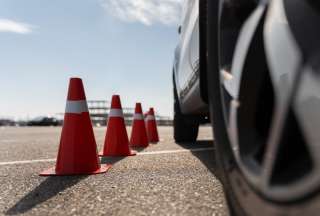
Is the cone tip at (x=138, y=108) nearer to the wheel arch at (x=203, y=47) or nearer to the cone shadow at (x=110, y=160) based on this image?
the cone shadow at (x=110, y=160)

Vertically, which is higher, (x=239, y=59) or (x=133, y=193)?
(x=239, y=59)

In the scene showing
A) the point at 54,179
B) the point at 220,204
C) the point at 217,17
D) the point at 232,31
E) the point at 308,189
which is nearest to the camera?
the point at 308,189

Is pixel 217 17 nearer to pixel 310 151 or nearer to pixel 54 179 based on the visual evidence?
pixel 310 151

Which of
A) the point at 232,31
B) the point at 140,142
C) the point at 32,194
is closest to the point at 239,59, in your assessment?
the point at 232,31

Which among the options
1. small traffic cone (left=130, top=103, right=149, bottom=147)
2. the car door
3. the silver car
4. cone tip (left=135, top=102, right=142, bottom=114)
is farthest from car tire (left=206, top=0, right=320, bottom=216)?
cone tip (left=135, top=102, right=142, bottom=114)

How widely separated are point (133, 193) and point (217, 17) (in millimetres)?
1276

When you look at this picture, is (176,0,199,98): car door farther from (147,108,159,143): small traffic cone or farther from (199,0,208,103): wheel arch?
(147,108,159,143): small traffic cone

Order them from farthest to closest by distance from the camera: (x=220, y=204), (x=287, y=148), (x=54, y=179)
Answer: (x=54, y=179), (x=220, y=204), (x=287, y=148)

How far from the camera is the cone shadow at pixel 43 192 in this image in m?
2.61

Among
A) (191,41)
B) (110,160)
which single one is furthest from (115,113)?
(191,41)

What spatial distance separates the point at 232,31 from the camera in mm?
1931

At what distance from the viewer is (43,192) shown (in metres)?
3.04

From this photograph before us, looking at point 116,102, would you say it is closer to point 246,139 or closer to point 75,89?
point 75,89

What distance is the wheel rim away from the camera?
131cm
